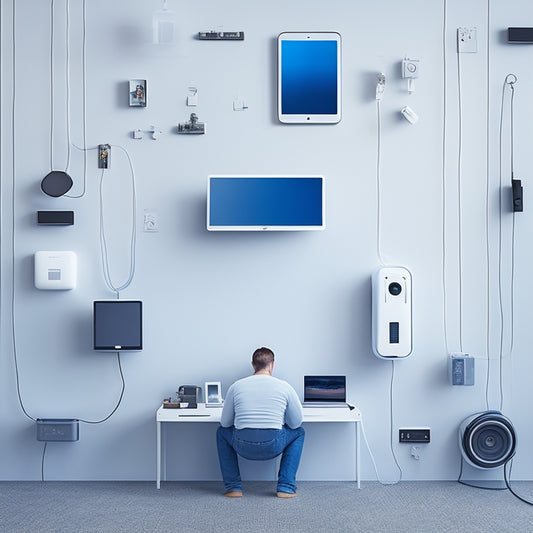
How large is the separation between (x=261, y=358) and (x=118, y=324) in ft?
3.45

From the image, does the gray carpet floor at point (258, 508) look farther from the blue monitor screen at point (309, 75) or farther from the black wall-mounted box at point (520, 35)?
the black wall-mounted box at point (520, 35)

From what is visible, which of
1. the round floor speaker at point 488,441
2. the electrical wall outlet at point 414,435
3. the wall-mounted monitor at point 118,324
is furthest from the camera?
the electrical wall outlet at point 414,435

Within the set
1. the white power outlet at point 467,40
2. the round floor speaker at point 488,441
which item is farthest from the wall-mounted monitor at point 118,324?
the white power outlet at point 467,40

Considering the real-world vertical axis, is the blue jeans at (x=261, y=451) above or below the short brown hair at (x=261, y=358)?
below

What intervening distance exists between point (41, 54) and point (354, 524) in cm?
380

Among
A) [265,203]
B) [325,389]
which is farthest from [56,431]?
[265,203]

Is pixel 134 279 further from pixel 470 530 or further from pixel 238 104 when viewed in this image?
pixel 470 530

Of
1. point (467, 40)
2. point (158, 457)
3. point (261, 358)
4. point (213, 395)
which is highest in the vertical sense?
point (467, 40)

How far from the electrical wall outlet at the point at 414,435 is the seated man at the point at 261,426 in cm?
79

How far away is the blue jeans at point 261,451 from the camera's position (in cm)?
471

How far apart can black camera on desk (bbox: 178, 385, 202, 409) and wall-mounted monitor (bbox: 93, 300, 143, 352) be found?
0.42 meters

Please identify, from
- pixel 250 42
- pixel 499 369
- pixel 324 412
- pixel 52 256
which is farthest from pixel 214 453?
pixel 250 42

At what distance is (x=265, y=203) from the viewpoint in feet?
16.6

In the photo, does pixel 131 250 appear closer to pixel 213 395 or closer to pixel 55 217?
pixel 55 217
